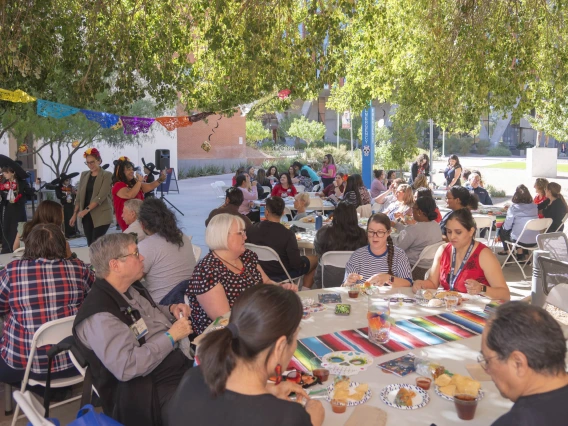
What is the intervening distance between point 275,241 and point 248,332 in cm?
354

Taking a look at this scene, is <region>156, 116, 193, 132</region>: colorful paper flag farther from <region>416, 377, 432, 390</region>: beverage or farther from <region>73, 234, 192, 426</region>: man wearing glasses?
<region>416, 377, 432, 390</region>: beverage

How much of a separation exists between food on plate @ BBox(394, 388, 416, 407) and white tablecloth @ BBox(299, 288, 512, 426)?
0.12ft

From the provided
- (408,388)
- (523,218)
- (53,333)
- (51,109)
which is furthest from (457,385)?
(51,109)

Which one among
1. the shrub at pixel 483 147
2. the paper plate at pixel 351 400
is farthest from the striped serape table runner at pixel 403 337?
the shrub at pixel 483 147

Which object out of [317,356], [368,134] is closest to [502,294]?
[317,356]

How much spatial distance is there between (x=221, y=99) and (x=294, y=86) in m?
1.78

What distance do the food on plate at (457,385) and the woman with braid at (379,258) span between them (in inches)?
67.5

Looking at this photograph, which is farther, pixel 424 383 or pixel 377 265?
pixel 377 265

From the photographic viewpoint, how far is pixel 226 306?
3246 mm

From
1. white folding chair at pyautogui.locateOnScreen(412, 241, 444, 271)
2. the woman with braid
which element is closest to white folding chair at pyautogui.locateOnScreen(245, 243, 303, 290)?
the woman with braid

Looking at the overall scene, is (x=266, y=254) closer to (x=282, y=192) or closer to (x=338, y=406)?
(x=338, y=406)

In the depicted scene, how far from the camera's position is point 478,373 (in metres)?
2.31

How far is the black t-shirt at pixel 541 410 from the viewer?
1.59 m

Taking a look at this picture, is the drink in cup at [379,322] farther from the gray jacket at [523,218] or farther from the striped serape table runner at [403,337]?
the gray jacket at [523,218]
